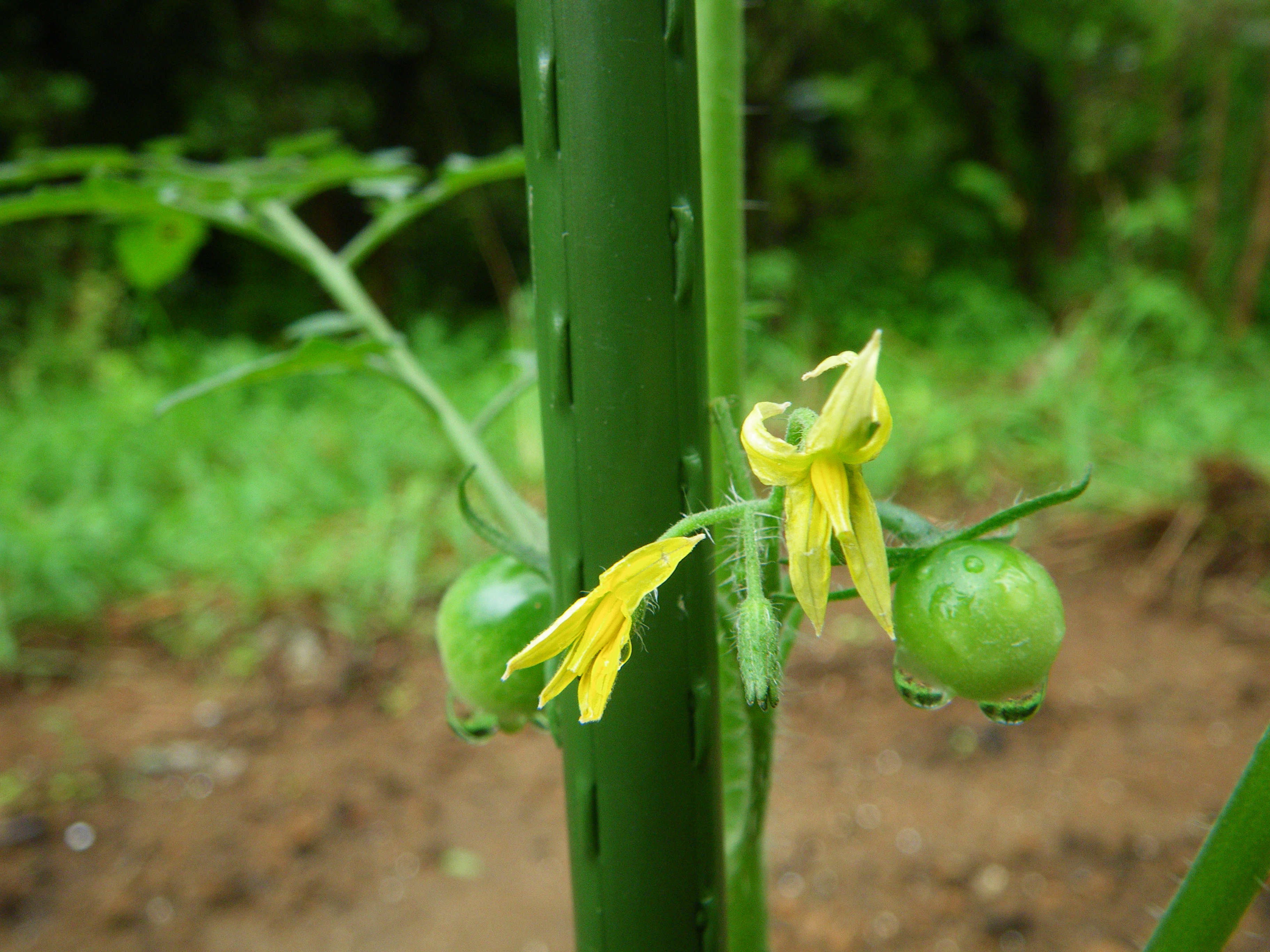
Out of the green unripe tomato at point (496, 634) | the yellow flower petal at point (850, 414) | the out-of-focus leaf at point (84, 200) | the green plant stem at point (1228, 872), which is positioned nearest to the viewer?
the yellow flower petal at point (850, 414)

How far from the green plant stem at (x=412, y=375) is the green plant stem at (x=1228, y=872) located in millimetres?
340

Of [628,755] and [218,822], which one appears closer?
[628,755]

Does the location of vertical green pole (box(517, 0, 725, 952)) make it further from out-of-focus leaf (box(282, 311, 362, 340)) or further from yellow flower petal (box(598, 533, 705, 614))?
out-of-focus leaf (box(282, 311, 362, 340))

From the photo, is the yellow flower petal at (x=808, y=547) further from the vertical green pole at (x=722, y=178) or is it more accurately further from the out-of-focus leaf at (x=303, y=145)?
the out-of-focus leaf at (x=303, y=145)

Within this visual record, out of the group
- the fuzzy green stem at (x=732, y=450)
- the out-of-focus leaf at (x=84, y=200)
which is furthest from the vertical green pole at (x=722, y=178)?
the out-of-focus leaf at (x=84, y=200)

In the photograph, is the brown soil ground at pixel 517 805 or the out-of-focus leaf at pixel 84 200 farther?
the brown soil ground at pixel 517 805

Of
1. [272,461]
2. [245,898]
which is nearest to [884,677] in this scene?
[245,898]

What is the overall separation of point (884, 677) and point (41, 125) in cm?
482

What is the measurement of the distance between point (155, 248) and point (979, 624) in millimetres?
778

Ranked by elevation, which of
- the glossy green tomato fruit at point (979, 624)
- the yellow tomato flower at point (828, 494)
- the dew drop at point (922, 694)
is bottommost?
the dew drop at point (922, 694)

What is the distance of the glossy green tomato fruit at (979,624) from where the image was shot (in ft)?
1.29

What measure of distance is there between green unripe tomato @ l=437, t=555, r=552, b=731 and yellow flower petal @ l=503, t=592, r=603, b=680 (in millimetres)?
195

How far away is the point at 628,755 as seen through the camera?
416mm

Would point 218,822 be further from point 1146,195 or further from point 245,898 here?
point 1146,195
